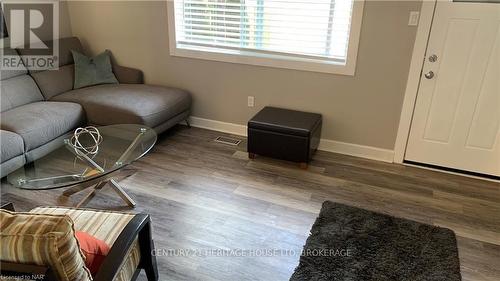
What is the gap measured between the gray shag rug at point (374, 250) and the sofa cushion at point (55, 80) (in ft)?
9.13

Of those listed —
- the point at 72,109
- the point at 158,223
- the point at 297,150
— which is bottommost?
the point at 158,223

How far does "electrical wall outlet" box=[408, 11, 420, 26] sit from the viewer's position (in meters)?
2.75

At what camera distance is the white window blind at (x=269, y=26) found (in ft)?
10.2

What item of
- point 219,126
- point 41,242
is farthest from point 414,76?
point 41,242

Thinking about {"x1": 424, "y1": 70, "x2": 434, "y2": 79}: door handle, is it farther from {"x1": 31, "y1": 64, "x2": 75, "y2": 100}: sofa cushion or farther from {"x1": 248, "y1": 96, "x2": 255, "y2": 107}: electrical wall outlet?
{"x1": 31, "y1": 64, "x2": 75, "y2": 100}: sofa cushion

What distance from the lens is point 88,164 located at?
2.30m

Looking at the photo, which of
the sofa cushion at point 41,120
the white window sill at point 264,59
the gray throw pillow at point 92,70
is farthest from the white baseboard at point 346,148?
the sofa cushion at point 41,120

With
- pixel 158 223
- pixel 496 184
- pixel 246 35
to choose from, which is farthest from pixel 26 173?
pixel 496 184

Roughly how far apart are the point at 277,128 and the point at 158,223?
123 cm

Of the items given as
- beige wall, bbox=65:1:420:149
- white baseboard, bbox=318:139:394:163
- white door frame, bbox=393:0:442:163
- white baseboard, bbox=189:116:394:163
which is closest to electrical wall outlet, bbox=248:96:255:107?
beige wall, bbox=65:1:420:149

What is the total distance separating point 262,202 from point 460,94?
1.79 metres

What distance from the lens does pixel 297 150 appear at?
300 centimetres

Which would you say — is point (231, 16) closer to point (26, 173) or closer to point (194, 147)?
point (194, 147)

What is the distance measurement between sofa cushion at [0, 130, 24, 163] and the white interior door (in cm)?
313
